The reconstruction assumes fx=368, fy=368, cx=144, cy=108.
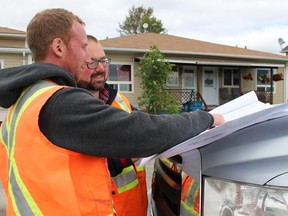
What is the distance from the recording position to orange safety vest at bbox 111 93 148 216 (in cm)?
234

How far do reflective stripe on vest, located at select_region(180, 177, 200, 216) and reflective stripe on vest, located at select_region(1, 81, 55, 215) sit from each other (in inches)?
23.7

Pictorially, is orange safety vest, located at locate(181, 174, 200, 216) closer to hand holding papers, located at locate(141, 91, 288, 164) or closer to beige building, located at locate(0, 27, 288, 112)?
hand holding papers, located at locate(141, 91, 288, 164)

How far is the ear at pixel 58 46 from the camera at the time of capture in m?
1.48

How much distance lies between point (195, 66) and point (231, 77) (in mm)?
2301

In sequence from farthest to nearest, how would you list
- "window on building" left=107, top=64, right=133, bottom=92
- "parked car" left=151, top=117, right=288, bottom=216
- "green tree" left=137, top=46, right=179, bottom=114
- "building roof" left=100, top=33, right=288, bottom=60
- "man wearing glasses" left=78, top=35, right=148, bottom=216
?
"building roof" left=100, top=33, right=288, bottom=60, "window on building" left=107, top=64, right=133, bottom=92, "green tree" left=137, top=46, right=179, bottom=114, "man wearing glasses" left=78, top=35, right=148, bottom=216, "parked car" left=151, top=117, right=288, bottom=216

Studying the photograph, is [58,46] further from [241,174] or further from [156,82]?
[156,82]

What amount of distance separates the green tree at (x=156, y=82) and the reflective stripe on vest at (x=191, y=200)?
40.9 ft

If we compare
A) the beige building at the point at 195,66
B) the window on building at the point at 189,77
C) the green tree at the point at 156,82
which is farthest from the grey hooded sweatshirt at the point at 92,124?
the window on building at the point at 189,77

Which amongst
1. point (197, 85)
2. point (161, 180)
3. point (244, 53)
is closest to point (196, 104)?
point (197, 85)

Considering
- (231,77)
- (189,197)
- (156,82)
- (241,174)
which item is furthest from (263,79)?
(241,174)

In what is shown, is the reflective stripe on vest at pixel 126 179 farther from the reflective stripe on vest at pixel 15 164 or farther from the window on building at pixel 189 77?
the window on building at pixel 189 77

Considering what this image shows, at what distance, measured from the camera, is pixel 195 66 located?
1809cm

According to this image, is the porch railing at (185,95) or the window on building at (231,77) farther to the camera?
the window on building at (231,77)

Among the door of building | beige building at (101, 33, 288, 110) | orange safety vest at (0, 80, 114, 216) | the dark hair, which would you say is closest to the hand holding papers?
orange safety vest at (0, 80, 114, 216)
